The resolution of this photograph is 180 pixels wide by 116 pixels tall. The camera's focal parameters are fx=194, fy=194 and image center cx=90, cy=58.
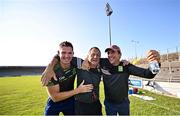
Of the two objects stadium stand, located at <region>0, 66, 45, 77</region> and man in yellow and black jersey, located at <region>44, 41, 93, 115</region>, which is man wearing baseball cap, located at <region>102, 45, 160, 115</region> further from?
stadium stand, located at <region>0, 66, 45, 77</region>

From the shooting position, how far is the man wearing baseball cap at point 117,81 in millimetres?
4227

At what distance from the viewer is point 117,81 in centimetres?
423

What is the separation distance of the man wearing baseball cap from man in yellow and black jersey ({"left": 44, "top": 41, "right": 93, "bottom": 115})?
2.24ft

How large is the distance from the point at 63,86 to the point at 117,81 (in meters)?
1.17

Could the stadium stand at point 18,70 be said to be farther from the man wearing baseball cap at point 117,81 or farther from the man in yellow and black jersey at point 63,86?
the man wearing baseball cap at point 117,81

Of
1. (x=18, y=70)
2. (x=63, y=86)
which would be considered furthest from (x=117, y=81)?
(x=18, y=70)

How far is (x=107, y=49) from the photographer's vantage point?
440cm

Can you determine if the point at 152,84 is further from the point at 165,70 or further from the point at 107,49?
the point at 107,49

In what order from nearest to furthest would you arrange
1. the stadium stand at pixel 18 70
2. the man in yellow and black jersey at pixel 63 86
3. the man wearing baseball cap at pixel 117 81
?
the man in yellow and black jersey at pixel 63 86 → the man wearing baseball cap at pixel 117 81 → the stadium stand at pixel 18 70

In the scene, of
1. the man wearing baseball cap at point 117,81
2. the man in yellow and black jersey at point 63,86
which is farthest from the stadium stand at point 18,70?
the man wearing baseball cap at point 117,81

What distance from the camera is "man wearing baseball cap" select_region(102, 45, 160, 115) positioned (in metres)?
4.23

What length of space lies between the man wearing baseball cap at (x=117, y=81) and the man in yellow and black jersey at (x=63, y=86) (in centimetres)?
68

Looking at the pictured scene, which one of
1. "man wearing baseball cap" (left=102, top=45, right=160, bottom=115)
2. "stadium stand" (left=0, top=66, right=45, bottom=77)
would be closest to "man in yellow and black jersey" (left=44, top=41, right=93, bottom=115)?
"man wearing baseball cap" (left=102, top=45, right=160, bottom=115)

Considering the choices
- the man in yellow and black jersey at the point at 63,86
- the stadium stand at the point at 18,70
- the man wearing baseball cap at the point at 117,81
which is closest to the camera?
the man in yellow and black jersey at the point at 63,86
